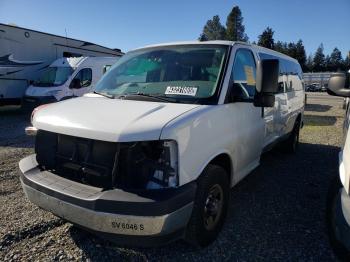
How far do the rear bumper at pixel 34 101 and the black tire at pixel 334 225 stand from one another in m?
11.8

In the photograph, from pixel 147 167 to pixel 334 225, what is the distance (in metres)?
1.69

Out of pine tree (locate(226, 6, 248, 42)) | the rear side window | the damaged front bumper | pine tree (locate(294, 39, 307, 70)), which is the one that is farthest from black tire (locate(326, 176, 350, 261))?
pine tree (locate(294, 39, 307, 70))

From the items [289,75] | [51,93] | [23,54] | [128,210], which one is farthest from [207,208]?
[23,54]

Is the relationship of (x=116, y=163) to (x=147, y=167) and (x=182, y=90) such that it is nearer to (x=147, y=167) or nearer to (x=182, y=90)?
(x=147, y=167)

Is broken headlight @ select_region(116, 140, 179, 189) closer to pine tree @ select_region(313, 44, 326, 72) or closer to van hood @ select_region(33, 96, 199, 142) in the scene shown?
van hood @ select_region(33, 96, 199, 142)

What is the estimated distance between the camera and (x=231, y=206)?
4441 millimetres

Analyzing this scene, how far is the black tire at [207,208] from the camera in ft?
9.89

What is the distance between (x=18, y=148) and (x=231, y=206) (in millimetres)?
5356

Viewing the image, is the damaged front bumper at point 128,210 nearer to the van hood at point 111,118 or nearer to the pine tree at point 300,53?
the van hood at point 111,118

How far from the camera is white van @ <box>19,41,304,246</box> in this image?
103 inches

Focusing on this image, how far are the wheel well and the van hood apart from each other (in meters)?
0.64

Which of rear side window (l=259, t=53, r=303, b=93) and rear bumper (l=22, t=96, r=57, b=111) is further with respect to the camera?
rear bumper (l=22, t=96, r=57, b=111)

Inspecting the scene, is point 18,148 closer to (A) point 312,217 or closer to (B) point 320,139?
(A) point 312,217

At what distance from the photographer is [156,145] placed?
275 centimetres
